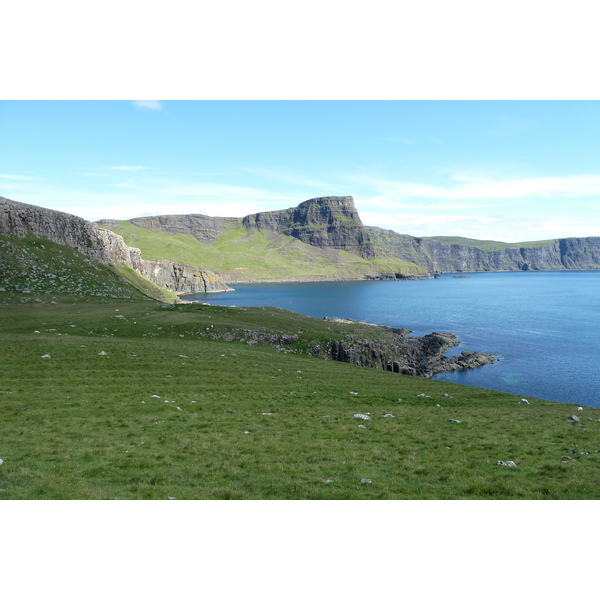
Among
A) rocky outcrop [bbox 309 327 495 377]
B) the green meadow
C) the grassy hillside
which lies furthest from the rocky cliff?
rocky outcrop [bbox 309 327 495 377]

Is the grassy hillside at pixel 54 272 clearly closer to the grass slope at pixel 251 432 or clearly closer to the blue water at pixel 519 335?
the grass slope at pixel 251 432

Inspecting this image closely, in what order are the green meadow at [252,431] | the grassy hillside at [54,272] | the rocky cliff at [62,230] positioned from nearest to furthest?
the green meadow at [252,431]
the grassy hillside at [54,272]
the rocky cliff at [62,230]

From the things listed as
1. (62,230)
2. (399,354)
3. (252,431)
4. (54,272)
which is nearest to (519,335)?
(399,354)

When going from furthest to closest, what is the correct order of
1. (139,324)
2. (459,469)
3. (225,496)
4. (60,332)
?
(139,324)
(60,332)
(459,469)
(225,496)

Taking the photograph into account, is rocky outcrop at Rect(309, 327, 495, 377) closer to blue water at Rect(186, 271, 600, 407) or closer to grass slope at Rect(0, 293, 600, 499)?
blue water at Rect(186, 271, 600, 407)

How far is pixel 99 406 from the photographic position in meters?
23.8

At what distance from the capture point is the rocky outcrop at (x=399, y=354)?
5950cm

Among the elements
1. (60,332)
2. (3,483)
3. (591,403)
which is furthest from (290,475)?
(591,403)

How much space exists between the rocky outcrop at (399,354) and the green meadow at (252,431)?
11722 millimetres

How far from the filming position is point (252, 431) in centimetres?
2080

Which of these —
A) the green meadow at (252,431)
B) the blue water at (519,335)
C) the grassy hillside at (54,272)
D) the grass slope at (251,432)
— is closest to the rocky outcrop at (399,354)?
the blue water at (519,335)

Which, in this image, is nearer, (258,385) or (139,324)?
(258,385)

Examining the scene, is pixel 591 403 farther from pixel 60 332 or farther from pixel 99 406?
pixel 60 332

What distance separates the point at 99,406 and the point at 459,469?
2115 centimetres
